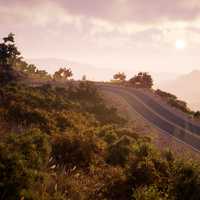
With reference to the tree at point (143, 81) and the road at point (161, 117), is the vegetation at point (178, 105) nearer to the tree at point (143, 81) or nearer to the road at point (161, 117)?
the road at point (161, 117)

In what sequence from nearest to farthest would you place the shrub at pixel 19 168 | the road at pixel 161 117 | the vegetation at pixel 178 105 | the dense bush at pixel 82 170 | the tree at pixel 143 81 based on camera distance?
1. the shrub at pixel 19 168
2. the dense bush at pixel 82 170
3. the road at pixel 161 117
4. the vegetation at pixel 178 105
5. the tree at pixel 143 81

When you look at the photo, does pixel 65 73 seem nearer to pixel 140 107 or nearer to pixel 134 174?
pixel 140 107

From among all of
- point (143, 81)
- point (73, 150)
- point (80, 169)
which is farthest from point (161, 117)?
point (80, 169)

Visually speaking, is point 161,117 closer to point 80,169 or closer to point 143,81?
point 143,81

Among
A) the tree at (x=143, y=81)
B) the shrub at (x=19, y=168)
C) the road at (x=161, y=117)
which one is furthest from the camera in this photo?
the tree at (x=143, y=81)

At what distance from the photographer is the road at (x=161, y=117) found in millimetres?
35844

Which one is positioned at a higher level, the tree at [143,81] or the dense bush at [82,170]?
the tree at [143,81]

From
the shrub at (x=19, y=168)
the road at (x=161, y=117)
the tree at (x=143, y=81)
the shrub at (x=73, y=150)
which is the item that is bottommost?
the road at (x=161, y=117)

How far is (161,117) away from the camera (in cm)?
4409

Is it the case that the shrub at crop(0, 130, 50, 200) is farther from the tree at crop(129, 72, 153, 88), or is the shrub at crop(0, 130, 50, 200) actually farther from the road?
the tree at crop(129, 72, 153, 88)

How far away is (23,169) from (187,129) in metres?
32.0

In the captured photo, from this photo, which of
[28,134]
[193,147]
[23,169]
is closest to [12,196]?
[23,169]

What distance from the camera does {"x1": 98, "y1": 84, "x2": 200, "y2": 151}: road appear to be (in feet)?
118

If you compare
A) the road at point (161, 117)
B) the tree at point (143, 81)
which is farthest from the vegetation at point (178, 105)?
the tree at point (143, 81)
